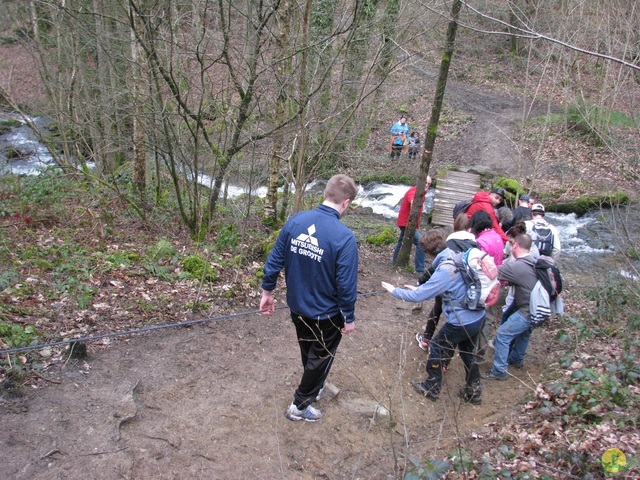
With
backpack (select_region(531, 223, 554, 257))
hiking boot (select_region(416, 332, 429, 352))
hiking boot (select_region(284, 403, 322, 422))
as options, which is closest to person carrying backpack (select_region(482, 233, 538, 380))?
hiking boot (select_region(416, 332, 429, 352))

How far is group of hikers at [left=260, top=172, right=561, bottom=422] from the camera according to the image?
3764 mm

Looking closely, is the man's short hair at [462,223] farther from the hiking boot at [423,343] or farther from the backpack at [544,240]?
Answer: the backpack at [544,240]


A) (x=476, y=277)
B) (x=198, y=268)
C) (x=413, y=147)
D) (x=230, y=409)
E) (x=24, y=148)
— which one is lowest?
(x=230, y=409)

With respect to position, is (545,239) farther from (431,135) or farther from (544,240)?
(431,135)

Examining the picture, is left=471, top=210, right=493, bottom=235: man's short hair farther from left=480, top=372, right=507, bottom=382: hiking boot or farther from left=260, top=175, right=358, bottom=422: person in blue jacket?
left=260, top=175, right=358, bottom=422: person in blue jacket

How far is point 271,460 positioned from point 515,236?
11.7ft

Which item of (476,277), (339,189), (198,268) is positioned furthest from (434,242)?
(198,268)

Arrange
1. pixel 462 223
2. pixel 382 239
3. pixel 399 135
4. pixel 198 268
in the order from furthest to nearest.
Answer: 1. pixel 399 135
2. pixel 382 239
3. pixel 198 268
4. pixel 462 223

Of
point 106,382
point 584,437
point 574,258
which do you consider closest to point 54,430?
point 106,382

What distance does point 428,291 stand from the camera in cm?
Answer: 444

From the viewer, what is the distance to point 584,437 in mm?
3686

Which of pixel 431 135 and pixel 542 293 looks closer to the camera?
pixel 542 293

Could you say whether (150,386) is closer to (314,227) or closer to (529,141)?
(314,227)

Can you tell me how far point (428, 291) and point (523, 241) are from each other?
4.88ft
